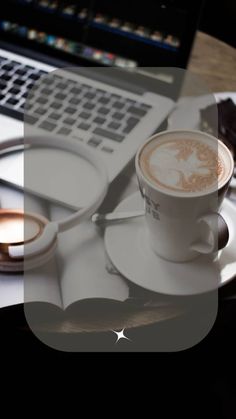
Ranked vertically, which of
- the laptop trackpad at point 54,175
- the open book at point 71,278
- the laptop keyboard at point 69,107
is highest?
the laptop keyboard at point 69,107

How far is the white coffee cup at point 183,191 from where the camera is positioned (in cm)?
42

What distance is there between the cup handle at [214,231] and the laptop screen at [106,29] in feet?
0.89

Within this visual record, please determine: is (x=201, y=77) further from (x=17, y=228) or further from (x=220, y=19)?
(x=17, y=228)

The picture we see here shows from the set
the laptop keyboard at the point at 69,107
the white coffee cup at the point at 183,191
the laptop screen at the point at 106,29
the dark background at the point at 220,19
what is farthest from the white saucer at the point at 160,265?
the dark background at the point at 220,19

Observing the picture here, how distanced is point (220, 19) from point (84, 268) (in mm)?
456

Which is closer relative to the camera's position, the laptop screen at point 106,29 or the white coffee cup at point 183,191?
the white coffee cup at point 183,191

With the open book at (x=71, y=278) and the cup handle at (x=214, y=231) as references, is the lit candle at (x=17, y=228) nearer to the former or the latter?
the open book at (x=71, y=278)

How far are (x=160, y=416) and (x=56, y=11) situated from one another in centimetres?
54

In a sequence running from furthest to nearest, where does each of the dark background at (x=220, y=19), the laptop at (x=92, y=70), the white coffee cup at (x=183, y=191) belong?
1. the dark background at (x=220, y=19)
2. the laptop at (x=92, y=70)
3. the white coffee cup at (x=183, y=191)

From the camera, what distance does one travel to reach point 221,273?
1.48ft

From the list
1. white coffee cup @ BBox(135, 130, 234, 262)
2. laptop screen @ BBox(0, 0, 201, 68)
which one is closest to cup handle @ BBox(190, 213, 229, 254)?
white coffee cup @ BBox(135, 130, 234, 262)

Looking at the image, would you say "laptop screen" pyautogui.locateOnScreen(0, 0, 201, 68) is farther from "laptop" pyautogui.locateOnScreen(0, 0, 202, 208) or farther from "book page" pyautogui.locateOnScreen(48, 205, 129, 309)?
"book page" pyautogui.locateOnScreen(48, 205, 129, 309)

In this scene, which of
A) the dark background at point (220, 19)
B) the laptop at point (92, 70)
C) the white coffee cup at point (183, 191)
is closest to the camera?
the white coffee cup at point (183, 191)

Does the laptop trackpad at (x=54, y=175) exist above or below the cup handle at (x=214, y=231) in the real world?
below
